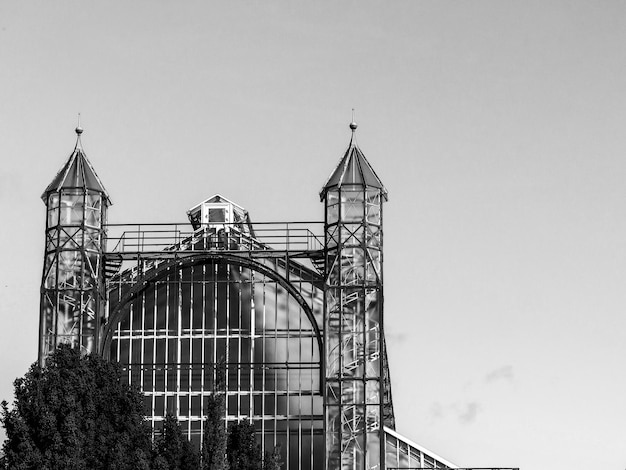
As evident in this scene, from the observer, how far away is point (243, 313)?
94375 mm

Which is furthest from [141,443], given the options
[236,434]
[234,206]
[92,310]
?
[234,206]

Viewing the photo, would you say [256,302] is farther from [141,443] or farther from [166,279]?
[141,443]

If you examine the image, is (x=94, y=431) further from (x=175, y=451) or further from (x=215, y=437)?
(x=215, y=437)

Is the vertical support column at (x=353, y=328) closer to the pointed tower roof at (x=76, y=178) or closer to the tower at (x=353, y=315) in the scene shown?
the tower at (x=353, y=315)

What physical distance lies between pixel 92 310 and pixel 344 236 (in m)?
12.9

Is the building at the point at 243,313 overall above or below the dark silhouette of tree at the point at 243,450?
above

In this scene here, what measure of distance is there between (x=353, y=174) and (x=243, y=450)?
17.0 meters

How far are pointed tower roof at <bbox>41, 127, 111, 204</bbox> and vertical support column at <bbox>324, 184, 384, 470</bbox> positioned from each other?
461 inches

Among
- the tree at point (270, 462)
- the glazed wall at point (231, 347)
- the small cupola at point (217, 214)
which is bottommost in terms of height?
the tree at point (270, 462)

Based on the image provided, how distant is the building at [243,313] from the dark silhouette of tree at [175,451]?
892cm

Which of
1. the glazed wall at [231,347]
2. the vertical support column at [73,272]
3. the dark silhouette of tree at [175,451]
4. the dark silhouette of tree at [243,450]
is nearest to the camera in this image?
the dark silhouette of tree at [175,451]

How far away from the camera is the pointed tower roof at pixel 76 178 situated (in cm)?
9376

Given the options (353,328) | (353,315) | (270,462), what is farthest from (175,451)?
(353,315)

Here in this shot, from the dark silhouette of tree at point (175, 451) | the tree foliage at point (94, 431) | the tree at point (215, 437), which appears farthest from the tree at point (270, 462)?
the dark silhouette of tree at point (175, 451)
